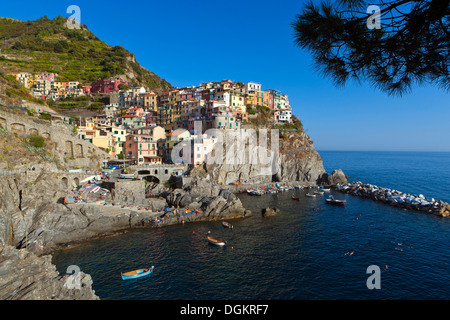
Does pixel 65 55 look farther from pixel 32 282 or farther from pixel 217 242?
pixel 32 282

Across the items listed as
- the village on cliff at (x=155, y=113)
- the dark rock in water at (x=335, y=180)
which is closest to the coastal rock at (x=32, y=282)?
the village on cliff at (x=155, y=113)

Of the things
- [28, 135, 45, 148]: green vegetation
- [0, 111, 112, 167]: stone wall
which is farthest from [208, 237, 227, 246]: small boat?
[28, 135, 45, 148]: green vegetation

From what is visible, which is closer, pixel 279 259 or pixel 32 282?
pixel 32 282

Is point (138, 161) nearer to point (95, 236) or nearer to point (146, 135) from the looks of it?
point (146, 135)

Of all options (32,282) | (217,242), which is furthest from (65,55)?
(32,282)

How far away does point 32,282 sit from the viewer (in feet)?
51.4

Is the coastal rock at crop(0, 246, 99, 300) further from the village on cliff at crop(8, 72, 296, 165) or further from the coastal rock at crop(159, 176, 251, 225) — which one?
the village on cliff at crop(8, 72, 296, 165)

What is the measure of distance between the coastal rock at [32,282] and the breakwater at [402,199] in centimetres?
4547

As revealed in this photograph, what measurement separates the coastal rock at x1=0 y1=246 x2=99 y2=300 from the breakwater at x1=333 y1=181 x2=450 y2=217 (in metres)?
45.5

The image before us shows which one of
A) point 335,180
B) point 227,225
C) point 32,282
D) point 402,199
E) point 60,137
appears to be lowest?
point 227,225

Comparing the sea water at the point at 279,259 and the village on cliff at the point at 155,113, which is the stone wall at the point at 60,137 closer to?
the village on cliff at the point at 155,113

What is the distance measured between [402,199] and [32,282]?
49.8m

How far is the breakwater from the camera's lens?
3809 centimetres

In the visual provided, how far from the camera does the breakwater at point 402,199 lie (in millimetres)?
38094
